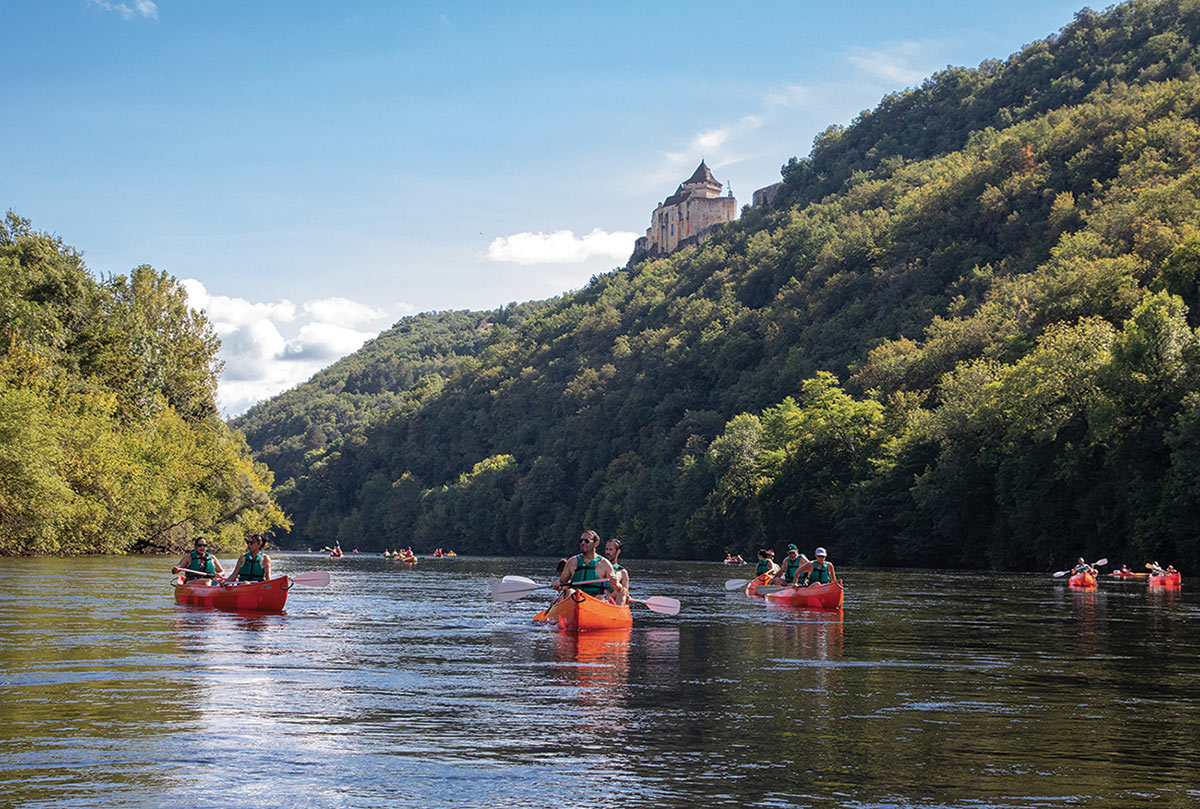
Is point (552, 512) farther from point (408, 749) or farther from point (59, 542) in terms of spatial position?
point (408, 749)

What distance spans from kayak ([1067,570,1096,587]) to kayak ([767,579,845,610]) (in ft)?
50.5

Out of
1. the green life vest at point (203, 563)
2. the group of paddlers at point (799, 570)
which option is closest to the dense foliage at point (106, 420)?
the green life vest at point (203, 563)

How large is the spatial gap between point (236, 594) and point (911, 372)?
72.7 metres

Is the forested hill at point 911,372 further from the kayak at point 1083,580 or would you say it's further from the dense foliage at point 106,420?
the dense foliage at point 106,420

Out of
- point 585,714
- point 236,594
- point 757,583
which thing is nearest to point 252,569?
point 236,594

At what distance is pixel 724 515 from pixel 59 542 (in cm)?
6005

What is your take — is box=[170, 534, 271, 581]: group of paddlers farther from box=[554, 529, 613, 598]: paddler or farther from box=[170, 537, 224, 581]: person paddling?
box=[554, 529, 613, 598]: paddler

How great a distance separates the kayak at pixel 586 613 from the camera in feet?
67.5

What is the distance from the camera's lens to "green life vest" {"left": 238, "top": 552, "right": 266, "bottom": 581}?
26.8 meters

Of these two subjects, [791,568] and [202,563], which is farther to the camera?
[791,568]

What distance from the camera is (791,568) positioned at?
1374 inches

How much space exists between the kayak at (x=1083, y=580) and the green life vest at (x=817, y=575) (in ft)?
46.1

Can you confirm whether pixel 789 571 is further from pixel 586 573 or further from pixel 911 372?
pixel 911 372

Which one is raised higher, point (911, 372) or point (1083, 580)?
point (911, 372)
